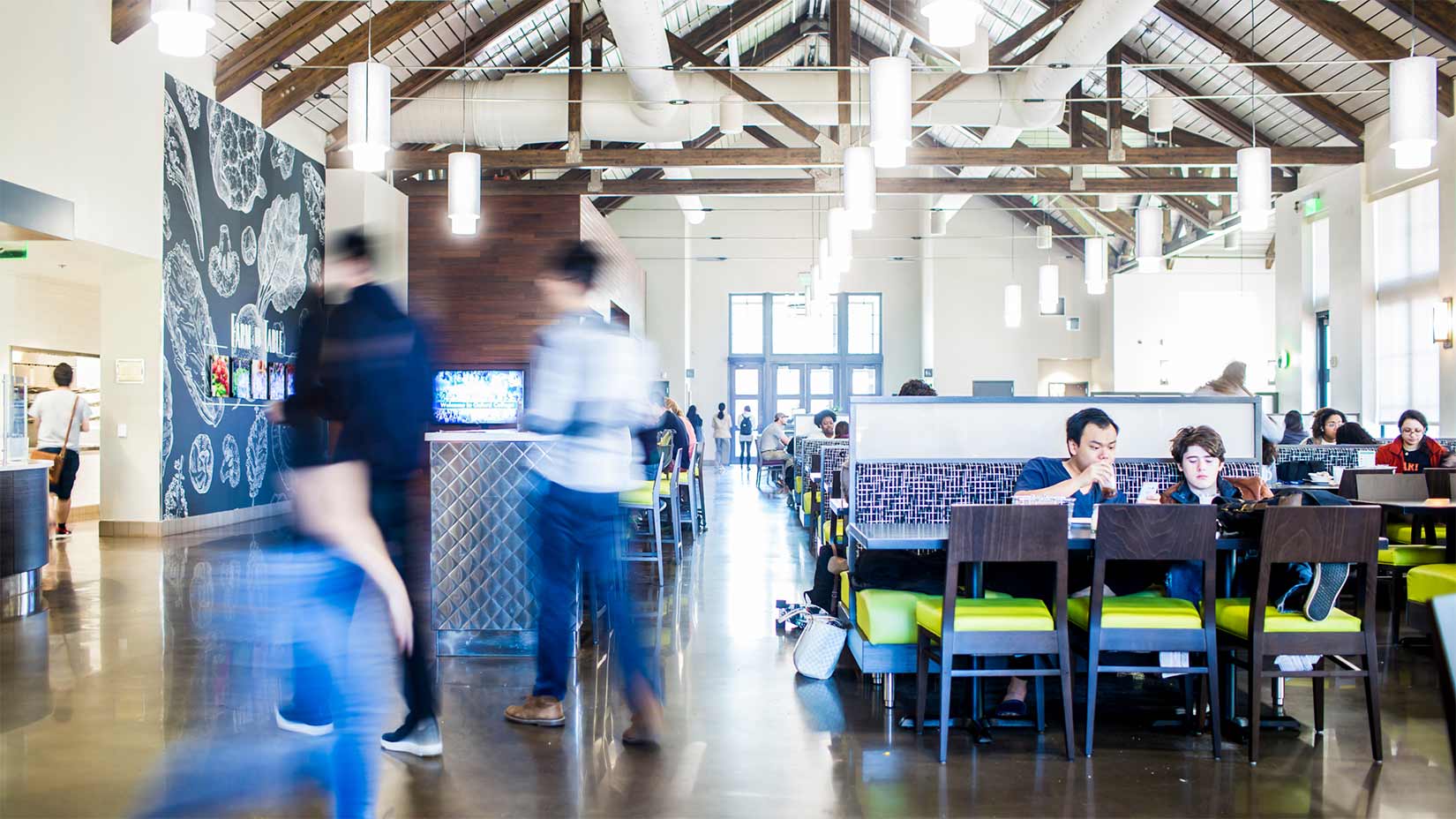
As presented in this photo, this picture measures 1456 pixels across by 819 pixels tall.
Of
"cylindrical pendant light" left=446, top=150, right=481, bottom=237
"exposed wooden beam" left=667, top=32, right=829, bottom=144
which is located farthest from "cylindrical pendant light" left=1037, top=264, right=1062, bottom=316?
"cylindrical pendant light" left=446, top=150, right=481, bottom=237

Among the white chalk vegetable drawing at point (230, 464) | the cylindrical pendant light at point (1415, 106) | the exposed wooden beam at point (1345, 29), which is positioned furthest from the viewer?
the white chalk vegetable drawing at point (230, 464)

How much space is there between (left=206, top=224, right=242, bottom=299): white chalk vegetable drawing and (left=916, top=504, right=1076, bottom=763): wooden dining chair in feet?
27.7

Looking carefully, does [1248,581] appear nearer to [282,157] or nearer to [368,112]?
[368,112]

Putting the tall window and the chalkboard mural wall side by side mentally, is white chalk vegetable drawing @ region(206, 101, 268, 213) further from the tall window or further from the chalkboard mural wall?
the tall window

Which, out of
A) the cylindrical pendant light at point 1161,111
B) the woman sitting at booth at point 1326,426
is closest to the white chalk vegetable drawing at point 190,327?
the cylindrical pendant light at point 1161,111

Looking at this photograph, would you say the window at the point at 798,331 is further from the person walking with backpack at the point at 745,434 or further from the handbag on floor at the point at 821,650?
the handbag on floor at the point at 821,650

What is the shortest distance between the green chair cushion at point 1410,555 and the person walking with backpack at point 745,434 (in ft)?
48.4

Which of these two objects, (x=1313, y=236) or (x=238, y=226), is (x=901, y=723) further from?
(x=1313, y=236)

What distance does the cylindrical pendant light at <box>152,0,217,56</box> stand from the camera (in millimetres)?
4266

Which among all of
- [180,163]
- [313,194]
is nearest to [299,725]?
[180,163]

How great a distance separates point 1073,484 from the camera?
3684mm

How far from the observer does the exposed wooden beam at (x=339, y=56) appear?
9.60 meters

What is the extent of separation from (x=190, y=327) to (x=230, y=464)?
144 centimetres

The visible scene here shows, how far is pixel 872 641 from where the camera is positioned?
3.68 metres
